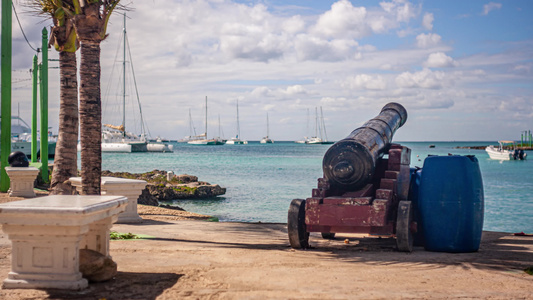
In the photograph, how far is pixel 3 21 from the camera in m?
16.4

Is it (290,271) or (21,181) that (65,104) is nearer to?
(21,181)

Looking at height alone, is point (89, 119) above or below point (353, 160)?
above

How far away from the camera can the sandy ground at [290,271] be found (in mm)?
5207

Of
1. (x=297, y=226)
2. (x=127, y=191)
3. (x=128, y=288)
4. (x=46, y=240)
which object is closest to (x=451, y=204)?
(x=297, y=226)

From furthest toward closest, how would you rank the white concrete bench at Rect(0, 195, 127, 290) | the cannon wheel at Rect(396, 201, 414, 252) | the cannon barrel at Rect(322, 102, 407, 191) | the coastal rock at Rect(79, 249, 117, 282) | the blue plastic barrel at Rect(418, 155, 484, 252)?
the cannon barrel at Rect(322, 102, 407, 191) → the blue plastic barrel at Rect(418, 155, 484, 252) → the cannon wheel at Rect(396, 201, 414, 252) → the coastal rock at Rect(79, 249, 117, 282) → the white concrete bench at Rect(0, 195, 127, 290)

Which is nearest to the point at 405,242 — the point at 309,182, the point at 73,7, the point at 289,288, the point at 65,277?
the point at 289,288

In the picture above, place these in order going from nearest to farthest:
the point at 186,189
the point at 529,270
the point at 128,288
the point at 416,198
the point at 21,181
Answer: the point at 128,288, the point at 529,270, the point at 416,198, the point at 21,181, the point at 186,189

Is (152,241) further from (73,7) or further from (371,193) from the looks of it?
(73,7)

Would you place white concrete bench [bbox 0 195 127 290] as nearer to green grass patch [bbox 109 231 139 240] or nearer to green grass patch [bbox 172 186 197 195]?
green grass patch [bbox 109 231 139 240]

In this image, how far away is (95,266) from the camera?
210 inches

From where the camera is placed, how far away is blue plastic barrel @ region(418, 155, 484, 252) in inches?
318

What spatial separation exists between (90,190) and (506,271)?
7.18 meters

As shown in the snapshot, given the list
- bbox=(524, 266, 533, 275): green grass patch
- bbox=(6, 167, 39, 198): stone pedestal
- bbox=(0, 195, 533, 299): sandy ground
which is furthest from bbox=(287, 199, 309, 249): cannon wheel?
bbox=(6, 167, 39, 198): stone pedestal

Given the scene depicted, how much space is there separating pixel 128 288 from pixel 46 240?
3.02 ft
